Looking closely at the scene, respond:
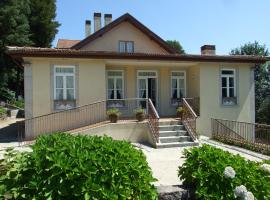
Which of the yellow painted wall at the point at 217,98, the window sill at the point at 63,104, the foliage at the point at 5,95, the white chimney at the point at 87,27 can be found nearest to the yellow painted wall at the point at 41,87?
the window sill at the point at 63,104

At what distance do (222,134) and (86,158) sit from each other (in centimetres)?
1326

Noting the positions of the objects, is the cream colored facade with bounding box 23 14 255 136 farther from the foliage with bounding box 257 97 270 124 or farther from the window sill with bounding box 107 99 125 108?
the foliage with bounding box 257 97 270 124

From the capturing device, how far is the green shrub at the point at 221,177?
173 inches

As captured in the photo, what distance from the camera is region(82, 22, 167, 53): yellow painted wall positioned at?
2048cm

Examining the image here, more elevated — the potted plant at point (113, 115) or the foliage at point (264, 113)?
the potted plant at point (113, 115)

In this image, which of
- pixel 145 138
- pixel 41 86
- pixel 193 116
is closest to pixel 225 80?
pixel 193 116

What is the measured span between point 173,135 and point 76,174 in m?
10.9

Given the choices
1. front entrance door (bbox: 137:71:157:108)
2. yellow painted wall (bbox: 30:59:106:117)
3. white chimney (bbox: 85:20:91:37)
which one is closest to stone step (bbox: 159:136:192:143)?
yellow painted wall (bbox: 30:59:106:117)

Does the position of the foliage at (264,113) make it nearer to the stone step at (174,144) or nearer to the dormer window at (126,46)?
the dormer window at (126,46)

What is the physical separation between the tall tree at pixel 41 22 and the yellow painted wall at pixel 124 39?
58.5 ft

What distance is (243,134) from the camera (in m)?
17.1

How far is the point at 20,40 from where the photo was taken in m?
31.3

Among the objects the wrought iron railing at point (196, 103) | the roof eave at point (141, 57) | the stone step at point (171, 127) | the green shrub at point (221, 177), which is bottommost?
the stone step at point (171, 127)

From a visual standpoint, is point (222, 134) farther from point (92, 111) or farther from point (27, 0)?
point (27, 0)
